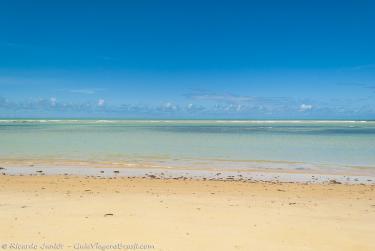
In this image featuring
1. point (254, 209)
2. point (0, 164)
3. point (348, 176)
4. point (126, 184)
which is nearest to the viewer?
point (254, 209)

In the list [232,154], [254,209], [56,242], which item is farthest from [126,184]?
[232,154]

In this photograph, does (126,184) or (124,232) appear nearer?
(124,232)

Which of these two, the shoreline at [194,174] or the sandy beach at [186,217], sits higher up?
the sandy beach at [186,217]

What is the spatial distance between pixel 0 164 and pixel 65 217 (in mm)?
12948

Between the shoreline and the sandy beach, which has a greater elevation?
the sandy beach

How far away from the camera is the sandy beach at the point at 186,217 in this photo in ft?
19.9

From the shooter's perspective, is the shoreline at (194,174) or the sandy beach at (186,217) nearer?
the sandy beach at (186,217)

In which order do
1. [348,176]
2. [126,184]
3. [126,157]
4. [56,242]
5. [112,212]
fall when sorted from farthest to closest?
[126,157]
[348,176]
[126,184]
[112,212]
[56,242]

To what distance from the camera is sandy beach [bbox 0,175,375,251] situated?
605cm

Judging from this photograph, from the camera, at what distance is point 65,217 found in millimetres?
7414

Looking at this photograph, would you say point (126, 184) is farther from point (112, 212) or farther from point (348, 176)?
point (348, 176)

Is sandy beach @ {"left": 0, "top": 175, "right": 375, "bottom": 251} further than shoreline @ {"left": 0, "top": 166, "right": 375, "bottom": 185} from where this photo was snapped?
No

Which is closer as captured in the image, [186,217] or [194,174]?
[186,217]

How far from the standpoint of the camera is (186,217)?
7582 millimetres
